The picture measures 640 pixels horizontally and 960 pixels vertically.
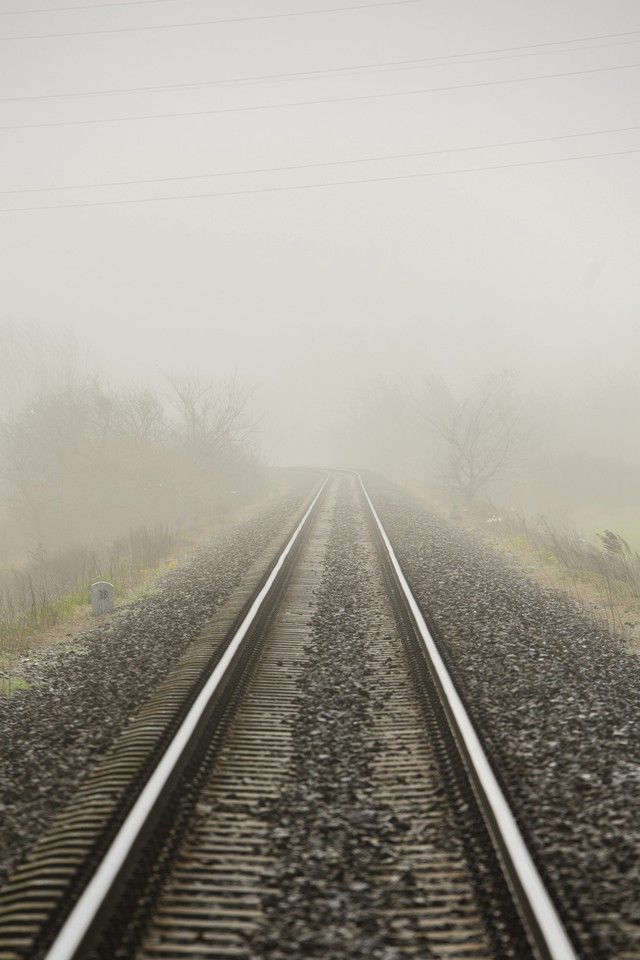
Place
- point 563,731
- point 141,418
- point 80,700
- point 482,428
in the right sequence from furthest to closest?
point 482,428 → point 141,418 → point 80,700 → point 563,731

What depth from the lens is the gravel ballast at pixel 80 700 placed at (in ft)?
12.4

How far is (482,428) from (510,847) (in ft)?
113

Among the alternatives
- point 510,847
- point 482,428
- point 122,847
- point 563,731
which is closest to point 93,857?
point 122,847

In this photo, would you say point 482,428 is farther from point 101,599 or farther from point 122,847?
point 122,847

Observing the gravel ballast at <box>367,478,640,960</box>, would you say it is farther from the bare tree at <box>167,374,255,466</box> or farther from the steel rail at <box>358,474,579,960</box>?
the bare tree at <box>167,374,255,466</box>

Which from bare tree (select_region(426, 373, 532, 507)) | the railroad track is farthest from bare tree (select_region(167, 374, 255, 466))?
the railroad track

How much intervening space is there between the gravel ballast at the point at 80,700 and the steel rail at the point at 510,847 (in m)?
2.52

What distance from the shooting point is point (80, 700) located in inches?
218

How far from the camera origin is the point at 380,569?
11.5m

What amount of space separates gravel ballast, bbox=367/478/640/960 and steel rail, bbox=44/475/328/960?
201 cm

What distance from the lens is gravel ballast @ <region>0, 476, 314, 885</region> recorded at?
149 inches

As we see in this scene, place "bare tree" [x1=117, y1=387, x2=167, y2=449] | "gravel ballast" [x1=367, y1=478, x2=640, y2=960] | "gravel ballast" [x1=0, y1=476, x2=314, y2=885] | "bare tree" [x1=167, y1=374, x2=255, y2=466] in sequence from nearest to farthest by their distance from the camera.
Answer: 1. "gravel ballast" [x1=367, y1=478, x2=640, y2=960]
2. "gravel ballast" [x1=0, y1=476, x2=314, y2=885]
3. "bare tree" [x1=117, y1=387, x2=167, y2=449]
4. "bare tree" [x1=167, y1=374, x2=255, y2=466]

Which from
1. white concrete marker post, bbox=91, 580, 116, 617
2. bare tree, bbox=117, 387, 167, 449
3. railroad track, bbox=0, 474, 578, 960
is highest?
bare tree, bbox=117, 387, 167, 449

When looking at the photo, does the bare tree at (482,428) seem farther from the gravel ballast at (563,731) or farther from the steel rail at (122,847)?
the steel rail at (122,847)
